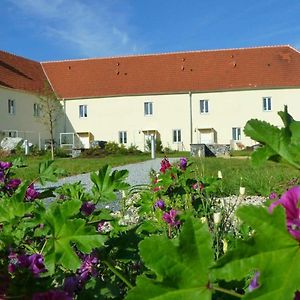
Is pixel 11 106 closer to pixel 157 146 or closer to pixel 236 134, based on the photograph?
pixel 157 146

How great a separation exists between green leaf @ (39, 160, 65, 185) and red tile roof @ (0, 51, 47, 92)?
133ft

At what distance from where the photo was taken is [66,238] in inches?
47.3

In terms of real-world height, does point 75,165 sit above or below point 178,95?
below

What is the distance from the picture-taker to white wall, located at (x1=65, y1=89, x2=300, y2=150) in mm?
43312

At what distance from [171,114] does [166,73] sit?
12.2 ft

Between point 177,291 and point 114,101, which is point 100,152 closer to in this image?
point 114,101

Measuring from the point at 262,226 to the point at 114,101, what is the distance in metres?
45.0

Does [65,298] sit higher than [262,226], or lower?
lower

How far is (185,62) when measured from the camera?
45906 mm

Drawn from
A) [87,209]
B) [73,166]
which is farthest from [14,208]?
[73,166]

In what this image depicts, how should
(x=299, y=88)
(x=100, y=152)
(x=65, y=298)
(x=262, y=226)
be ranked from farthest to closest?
(x=299, y=88)
(x=100, y=152)
(x=65, y=298)
(x=262, y=226)

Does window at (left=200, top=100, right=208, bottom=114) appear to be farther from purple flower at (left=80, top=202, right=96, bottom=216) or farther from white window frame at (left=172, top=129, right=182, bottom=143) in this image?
purple flower at (left=80, top=202, right=96, bottom=216)

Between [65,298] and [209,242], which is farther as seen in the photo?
[65,298]

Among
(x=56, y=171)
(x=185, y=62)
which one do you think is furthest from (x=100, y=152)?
(x=56, y=171)
